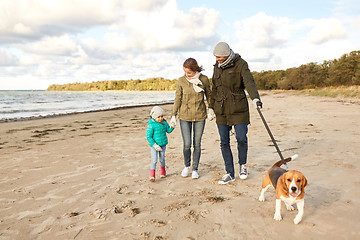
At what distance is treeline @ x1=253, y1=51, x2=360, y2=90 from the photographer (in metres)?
51.3

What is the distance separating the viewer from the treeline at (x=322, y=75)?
51.3 metres

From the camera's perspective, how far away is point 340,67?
174 feet

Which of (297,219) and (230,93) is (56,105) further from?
(297,219)

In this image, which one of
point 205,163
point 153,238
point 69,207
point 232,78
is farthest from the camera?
point 205,163

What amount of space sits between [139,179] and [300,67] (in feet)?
248

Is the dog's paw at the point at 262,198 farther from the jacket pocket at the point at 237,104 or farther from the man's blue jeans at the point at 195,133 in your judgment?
the man's blue jeans at the point at 195,133

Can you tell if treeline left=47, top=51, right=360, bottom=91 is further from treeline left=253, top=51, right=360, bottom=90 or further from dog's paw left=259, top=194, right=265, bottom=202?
dog's paw left=259, top=194, right=265, bottom=202

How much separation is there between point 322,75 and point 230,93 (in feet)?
238

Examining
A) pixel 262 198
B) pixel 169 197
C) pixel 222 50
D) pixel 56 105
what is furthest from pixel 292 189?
pixel 56 105

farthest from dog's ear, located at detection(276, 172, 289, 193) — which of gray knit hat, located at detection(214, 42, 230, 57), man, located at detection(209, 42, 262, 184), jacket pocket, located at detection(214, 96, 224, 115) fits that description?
gray knit hat, located at detection(214, 42, 230, 57)

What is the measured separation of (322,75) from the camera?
65.2 m

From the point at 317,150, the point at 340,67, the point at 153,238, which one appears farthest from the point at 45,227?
the point at 340,67

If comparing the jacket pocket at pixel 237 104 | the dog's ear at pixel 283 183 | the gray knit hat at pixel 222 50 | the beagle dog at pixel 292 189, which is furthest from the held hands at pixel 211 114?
the dog's ear at pixel 283 183

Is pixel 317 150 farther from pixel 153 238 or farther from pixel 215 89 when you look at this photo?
pixel 153 238
